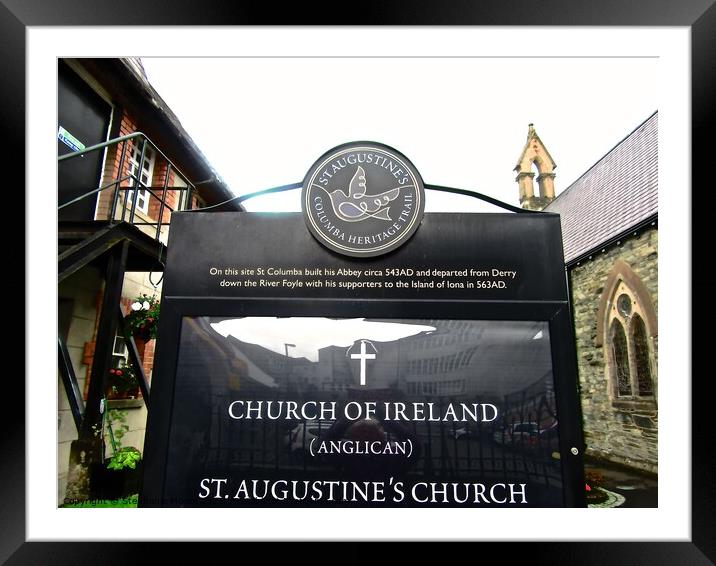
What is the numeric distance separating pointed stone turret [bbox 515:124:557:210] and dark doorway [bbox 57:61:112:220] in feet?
73.9

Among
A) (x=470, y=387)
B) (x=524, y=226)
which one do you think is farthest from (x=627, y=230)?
(x=470, y=387)

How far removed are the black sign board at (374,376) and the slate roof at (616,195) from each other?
883 cm

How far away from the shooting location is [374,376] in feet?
9.20

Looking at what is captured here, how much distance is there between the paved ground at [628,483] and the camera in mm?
6859

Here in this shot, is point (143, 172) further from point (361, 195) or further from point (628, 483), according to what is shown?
point (628, 483)

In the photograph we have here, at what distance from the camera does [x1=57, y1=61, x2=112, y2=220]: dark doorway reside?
555cm

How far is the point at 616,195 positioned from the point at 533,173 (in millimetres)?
13420

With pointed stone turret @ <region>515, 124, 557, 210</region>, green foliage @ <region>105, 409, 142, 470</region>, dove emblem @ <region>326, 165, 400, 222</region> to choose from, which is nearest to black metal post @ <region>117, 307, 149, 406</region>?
green foliage @ <region>105, 409, 142, 470</region>

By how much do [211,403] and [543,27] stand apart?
3210 millimetres

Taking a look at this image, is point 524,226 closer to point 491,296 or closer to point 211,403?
point 491,296

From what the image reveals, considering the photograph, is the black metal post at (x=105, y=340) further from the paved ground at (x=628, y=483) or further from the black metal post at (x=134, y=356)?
the paved ground at (x=628, y=483)

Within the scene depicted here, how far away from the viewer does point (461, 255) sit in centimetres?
295

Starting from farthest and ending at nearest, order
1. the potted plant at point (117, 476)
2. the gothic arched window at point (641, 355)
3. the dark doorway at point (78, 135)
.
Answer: the gothic arched window at point (641, 355)
the dark doorway at point (78, 135)
the potted plant at point (117, 476)

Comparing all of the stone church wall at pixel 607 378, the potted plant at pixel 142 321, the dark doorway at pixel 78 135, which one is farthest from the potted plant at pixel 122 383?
the stone church wall at pixel 607 378
